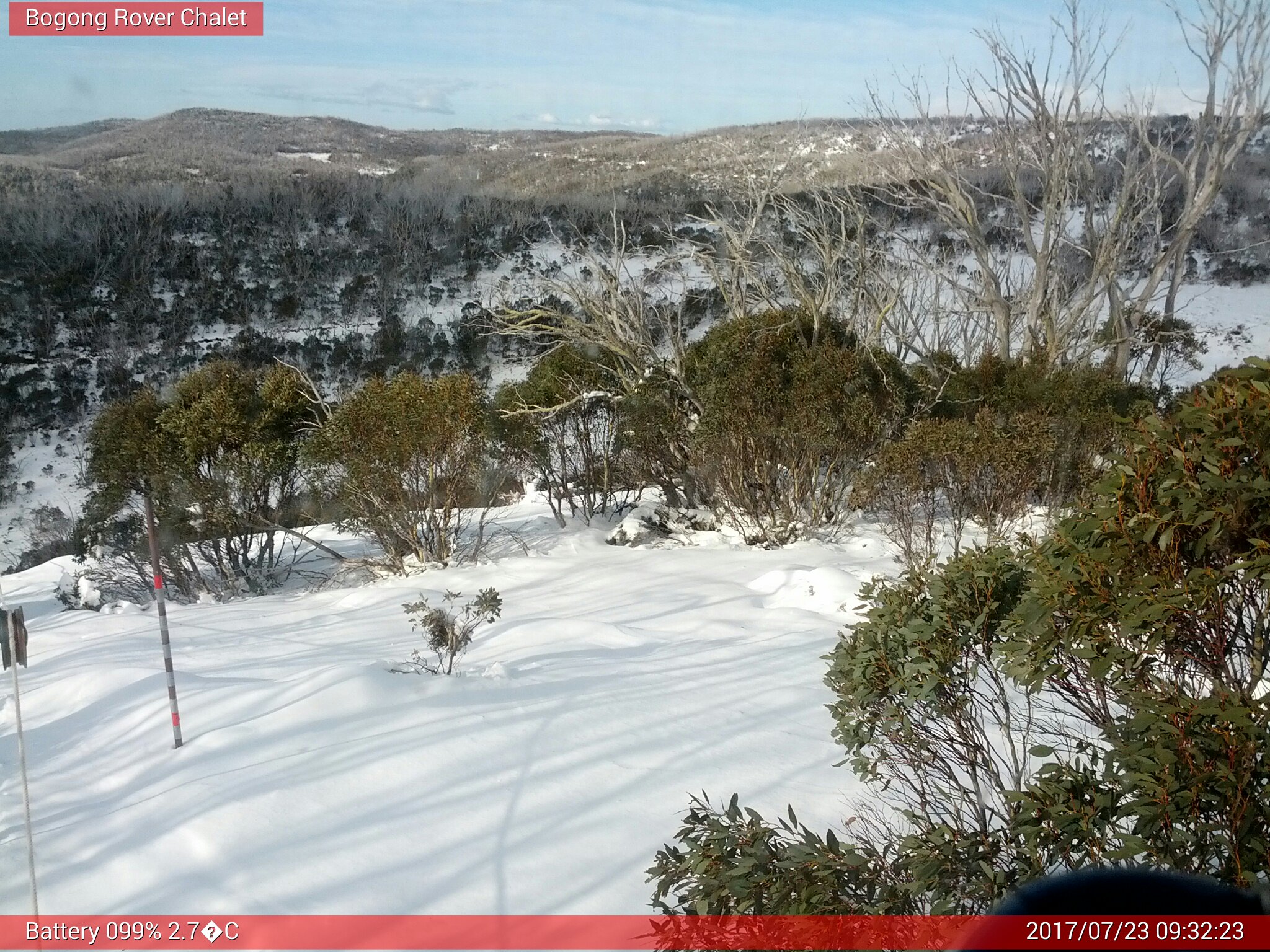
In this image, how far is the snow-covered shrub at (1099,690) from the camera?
1648mm

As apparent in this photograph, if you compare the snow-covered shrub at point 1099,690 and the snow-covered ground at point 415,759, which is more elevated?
the snow-covered shrub at point 1099,690

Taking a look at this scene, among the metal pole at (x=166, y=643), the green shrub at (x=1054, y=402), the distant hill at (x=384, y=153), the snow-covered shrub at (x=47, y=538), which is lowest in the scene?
the snow-covered shrub at (x=47, y=538)

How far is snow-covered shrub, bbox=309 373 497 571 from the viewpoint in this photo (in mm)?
9328

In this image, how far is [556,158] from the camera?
46688 mm

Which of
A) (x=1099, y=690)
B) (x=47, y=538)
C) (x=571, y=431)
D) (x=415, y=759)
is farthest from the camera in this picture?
(x=47, y=538)

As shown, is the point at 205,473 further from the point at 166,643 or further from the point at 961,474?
the point at 961,474

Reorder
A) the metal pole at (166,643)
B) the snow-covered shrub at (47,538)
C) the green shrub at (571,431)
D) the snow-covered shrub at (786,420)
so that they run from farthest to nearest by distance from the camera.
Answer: the snow-covered shrub at (47,538)
the green shrub at (571,431)
the snow-covered shrub at (786,420)
the metal pole at (166,643)

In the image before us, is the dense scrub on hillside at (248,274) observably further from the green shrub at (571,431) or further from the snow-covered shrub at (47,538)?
the green shrub at (571,431)

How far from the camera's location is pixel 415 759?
3.82 meters

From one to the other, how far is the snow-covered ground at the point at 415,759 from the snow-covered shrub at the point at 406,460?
8.39 feet

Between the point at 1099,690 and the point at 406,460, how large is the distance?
8145 millimetres

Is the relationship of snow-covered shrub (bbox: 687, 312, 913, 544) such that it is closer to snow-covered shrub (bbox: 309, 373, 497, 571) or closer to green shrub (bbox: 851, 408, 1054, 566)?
green shrub (bbox: 851, 408, 1054, 566)

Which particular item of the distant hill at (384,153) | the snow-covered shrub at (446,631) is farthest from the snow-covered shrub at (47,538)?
the distant hill at (384,153)

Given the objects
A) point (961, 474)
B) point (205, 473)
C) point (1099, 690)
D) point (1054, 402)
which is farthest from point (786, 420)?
point (1099, 690)
